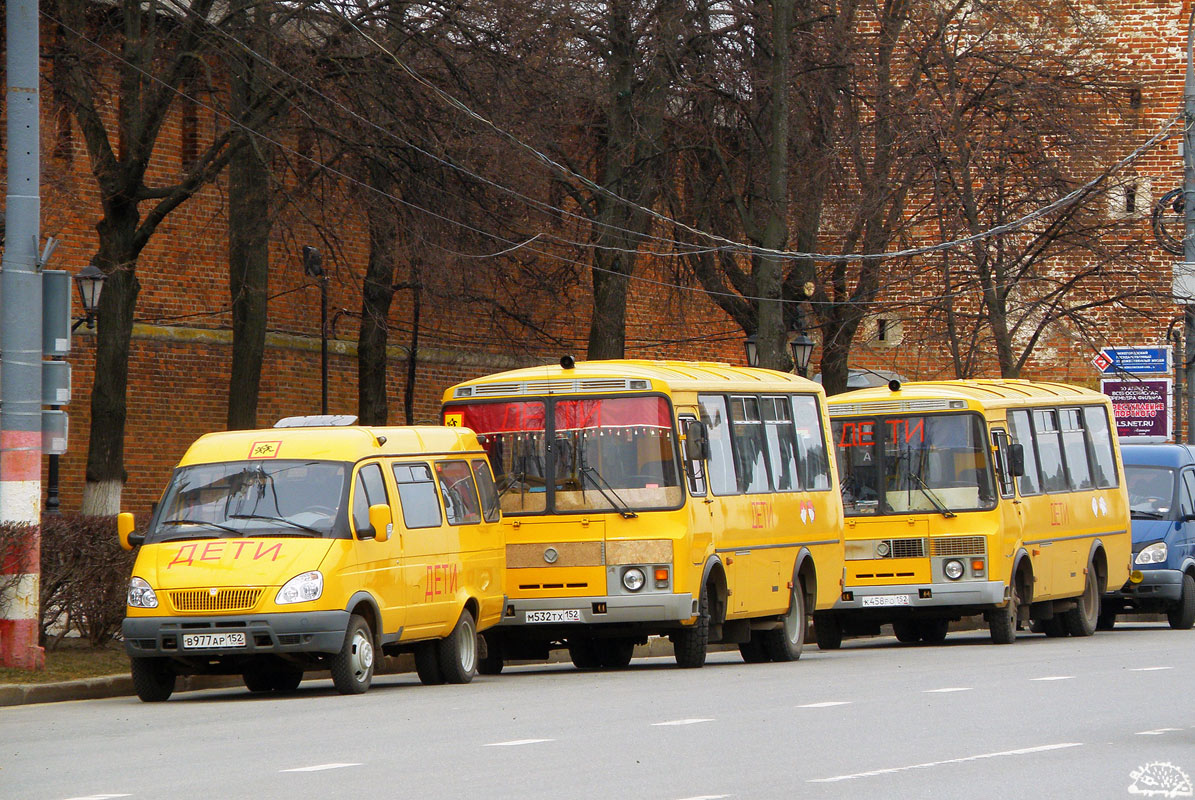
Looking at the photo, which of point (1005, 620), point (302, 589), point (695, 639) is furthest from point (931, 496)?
point (302, 589)

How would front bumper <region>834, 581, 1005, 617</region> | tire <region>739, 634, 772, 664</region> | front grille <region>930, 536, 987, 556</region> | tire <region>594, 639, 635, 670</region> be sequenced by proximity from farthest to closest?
1. front grille <region>930, 536, 987, 556</region>
2. front bumper <region>834, 581, 1005, 617</region>
3. tire <region>739, 634, 772, 664</region>
4. tire <region>594, 639, 635, 670</region>

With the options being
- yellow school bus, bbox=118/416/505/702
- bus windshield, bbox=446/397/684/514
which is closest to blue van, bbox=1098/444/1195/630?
bus windshield, bbox=446/397/684/514

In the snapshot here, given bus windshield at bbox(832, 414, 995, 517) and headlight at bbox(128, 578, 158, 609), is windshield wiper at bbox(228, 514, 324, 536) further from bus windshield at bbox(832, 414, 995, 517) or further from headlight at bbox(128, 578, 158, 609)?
bus windshield at bbox(832, 414, 995, 517)

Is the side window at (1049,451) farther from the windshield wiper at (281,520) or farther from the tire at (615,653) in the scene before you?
the windshield wiper at (281,520)

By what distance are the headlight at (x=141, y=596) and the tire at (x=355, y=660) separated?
143 centimetres

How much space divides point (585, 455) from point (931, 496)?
5.57 m

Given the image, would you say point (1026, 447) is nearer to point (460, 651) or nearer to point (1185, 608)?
point (1185, 608)

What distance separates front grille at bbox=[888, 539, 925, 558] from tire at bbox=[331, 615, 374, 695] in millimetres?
8380

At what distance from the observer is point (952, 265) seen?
123ft

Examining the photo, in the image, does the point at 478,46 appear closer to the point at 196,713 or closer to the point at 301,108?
the point at 301,108

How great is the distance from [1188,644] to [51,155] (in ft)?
46.1

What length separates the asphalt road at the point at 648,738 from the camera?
33.7 feet

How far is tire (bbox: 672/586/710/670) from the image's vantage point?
19.6 metres

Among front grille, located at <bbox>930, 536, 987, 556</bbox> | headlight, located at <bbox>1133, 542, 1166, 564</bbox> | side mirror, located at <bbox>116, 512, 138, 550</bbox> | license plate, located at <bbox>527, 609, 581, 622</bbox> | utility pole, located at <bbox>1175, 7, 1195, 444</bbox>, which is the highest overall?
utility pole, located at <bbox>1175, 7, 1195, 444</bbox>
